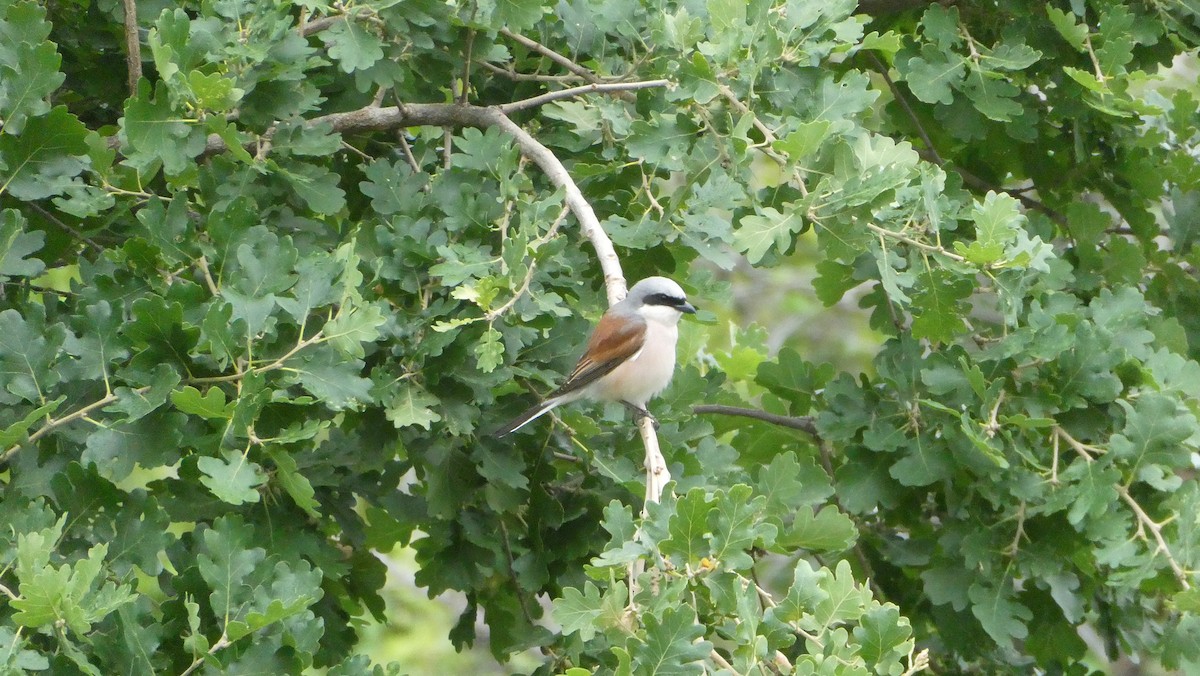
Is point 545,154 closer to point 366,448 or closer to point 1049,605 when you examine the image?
point 366,448

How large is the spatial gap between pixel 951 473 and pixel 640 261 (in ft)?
3.79

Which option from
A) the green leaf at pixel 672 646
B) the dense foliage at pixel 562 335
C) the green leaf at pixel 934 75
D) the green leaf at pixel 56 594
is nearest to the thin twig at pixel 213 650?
the dense foliage at pixel 562 335

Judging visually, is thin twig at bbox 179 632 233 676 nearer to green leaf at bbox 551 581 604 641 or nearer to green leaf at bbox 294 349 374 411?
green leaf at bbox 294 349 374 411

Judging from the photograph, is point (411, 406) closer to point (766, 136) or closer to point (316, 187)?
point (316, 187)

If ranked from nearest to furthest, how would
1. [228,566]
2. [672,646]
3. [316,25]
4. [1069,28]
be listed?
[672,646], [228,566], [316,25], [1069,28]

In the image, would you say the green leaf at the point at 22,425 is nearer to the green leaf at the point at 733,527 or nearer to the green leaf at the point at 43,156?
the green leaf at the point at 43,156

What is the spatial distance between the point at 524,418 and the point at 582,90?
0.96 metres

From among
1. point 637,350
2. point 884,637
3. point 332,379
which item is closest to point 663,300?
point 637,350

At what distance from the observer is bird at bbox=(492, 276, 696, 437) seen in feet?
13.5

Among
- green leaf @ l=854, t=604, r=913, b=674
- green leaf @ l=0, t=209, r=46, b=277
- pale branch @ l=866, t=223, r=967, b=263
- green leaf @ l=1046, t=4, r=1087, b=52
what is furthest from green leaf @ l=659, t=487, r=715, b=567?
green leaf @ l=1046, t=4, r=1087, b=52

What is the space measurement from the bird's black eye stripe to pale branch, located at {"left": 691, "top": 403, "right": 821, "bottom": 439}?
0.37m

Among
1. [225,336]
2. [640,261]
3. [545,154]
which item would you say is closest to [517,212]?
[545,154]

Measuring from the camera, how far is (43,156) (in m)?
3.10

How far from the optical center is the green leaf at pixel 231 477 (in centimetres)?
256
